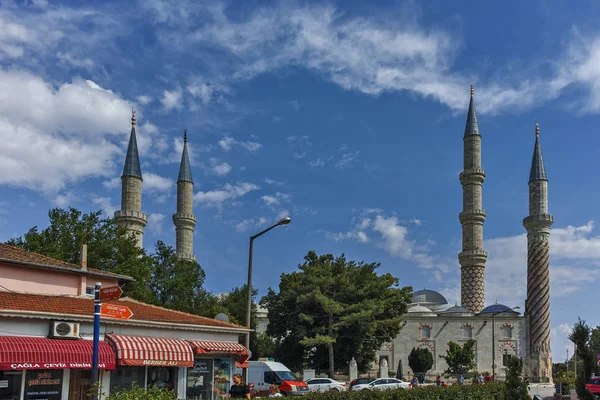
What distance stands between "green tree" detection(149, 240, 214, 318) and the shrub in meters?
25.6

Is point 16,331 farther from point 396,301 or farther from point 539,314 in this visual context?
point 539,314

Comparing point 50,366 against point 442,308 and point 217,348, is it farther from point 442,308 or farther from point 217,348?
point 442,308

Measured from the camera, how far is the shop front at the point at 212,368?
19547 millimetres

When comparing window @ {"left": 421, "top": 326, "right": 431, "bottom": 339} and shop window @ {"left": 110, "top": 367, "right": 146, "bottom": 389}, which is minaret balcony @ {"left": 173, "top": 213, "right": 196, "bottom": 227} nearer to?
window @ {"left": 421, "top": 326, "right": 431, "bottom": 339}

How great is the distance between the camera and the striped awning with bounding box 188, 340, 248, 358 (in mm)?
19216

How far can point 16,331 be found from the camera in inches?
582

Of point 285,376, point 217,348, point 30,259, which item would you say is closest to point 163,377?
point 217,348

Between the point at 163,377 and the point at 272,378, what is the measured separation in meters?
9.49

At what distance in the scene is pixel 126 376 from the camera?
57.7 ft

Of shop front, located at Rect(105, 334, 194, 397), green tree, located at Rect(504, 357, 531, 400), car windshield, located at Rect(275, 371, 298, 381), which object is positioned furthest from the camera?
car windshield, located at Rect(275, 371, 298, 381)

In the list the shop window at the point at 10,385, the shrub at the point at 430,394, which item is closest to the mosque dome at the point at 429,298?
the shrub at the point at 430,394

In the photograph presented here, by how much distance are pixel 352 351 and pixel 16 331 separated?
32.0 m

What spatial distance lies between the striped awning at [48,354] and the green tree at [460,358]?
44301 millimetres

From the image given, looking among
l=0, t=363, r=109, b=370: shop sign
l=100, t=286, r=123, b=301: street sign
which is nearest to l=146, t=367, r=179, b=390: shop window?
l=0, t=363, r=109, b=370: shop sign
